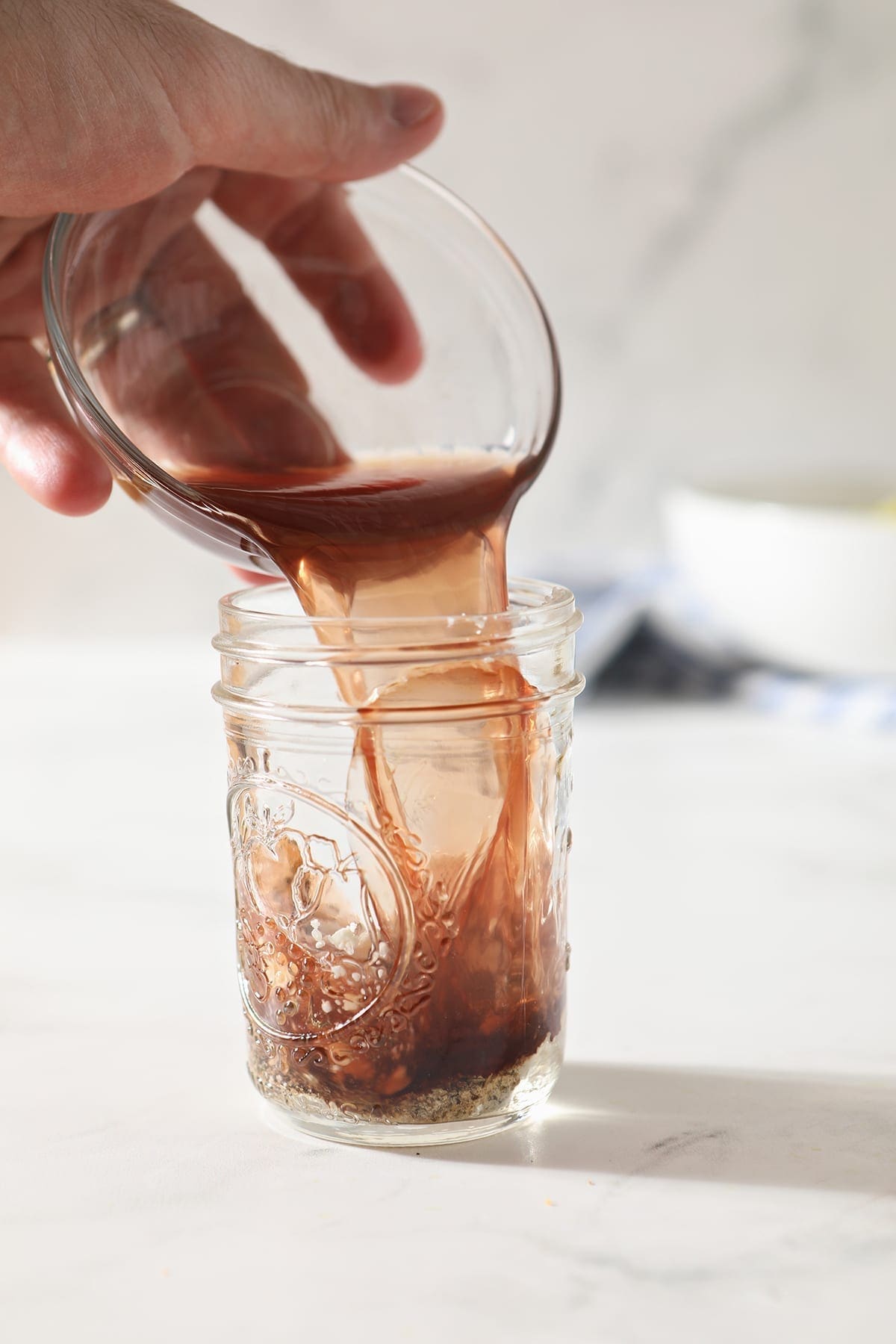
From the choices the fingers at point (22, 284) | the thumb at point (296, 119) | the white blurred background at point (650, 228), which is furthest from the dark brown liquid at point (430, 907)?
the white blurred background at point (650, 228)

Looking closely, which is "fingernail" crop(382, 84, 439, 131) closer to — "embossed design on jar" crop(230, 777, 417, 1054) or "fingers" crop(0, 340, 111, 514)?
"fingers" crop(0, 340, 111, 514)

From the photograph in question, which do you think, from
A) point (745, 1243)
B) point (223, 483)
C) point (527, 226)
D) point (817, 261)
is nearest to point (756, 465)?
point (817, 261)

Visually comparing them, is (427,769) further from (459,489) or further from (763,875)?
(763,875)

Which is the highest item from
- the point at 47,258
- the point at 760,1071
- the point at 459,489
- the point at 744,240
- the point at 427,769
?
the point at 744,240

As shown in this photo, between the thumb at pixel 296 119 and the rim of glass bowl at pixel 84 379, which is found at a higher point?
the thumb at pixel 296 119

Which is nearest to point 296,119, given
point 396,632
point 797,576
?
point 396,632

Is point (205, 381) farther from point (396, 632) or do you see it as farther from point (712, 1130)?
point (712, 1130)

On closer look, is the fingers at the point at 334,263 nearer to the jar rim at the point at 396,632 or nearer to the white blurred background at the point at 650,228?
the jar rim at the point at 396,632
